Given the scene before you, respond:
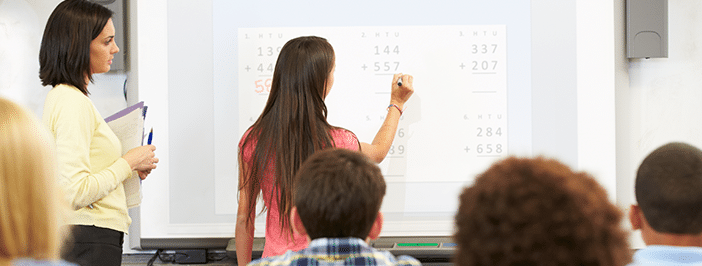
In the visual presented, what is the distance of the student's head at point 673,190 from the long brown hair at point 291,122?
2.09 feet

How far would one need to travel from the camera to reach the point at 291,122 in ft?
3.78

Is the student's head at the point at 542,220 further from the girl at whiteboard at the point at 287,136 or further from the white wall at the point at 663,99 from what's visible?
the white wall at the point at 663,99

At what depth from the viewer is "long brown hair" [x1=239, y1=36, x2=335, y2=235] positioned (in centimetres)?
114

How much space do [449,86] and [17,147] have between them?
120 centimetres

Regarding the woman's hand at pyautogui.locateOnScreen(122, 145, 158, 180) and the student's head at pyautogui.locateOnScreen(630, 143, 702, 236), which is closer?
the student's head at pyautogui.locateOnScreen(630, 143, 702, 236)

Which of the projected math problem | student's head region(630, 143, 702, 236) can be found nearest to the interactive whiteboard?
the projected math problem

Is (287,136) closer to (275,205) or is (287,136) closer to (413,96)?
(275,205)

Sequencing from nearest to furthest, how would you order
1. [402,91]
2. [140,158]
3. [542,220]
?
[542,220], [140,158], [402,91]

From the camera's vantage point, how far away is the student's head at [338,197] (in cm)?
82

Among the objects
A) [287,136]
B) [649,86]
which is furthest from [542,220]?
[649,86]

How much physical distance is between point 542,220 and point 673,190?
47 cm

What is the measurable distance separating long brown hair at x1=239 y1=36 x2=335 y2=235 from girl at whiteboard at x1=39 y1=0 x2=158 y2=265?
0.99 feet

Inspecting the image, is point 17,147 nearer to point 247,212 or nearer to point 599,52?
point 247,212

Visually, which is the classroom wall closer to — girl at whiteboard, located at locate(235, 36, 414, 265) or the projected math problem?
the projected math problem
